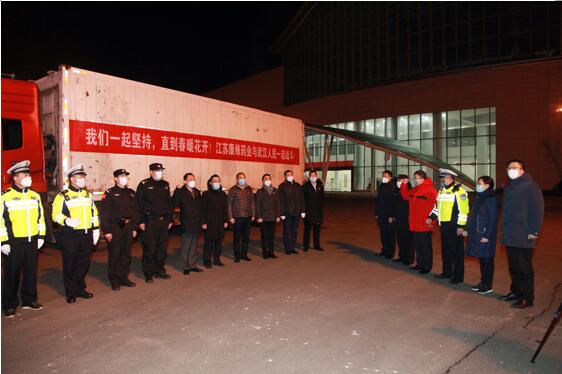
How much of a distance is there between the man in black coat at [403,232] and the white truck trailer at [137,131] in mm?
4993

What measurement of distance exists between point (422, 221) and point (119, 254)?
17.0ft

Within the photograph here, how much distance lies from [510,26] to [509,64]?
2.92 meters

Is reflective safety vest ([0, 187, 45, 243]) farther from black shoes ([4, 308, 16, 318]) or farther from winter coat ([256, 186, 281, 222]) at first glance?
winter coat ([256, 186, 281, 222])

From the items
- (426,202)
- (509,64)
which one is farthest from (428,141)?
(426,202)

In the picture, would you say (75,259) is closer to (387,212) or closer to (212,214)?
(212,214)

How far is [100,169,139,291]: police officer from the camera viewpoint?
660cm

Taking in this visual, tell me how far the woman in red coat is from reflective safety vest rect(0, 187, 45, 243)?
6002mm

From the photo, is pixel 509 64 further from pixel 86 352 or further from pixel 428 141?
pixel 86 352

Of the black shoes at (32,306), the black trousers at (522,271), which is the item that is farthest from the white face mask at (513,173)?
the black shoes at (32,306)

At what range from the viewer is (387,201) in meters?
9.32

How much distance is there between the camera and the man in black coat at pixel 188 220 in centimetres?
779

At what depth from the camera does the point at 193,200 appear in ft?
25.8

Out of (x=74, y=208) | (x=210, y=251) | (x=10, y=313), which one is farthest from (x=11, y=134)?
(x=210, y=251)

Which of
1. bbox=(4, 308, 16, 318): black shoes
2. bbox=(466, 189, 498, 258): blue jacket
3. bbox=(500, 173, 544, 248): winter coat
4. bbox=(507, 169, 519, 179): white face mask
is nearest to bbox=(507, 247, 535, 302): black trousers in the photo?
bbox=(500, 173, 544, 248): winter coat
